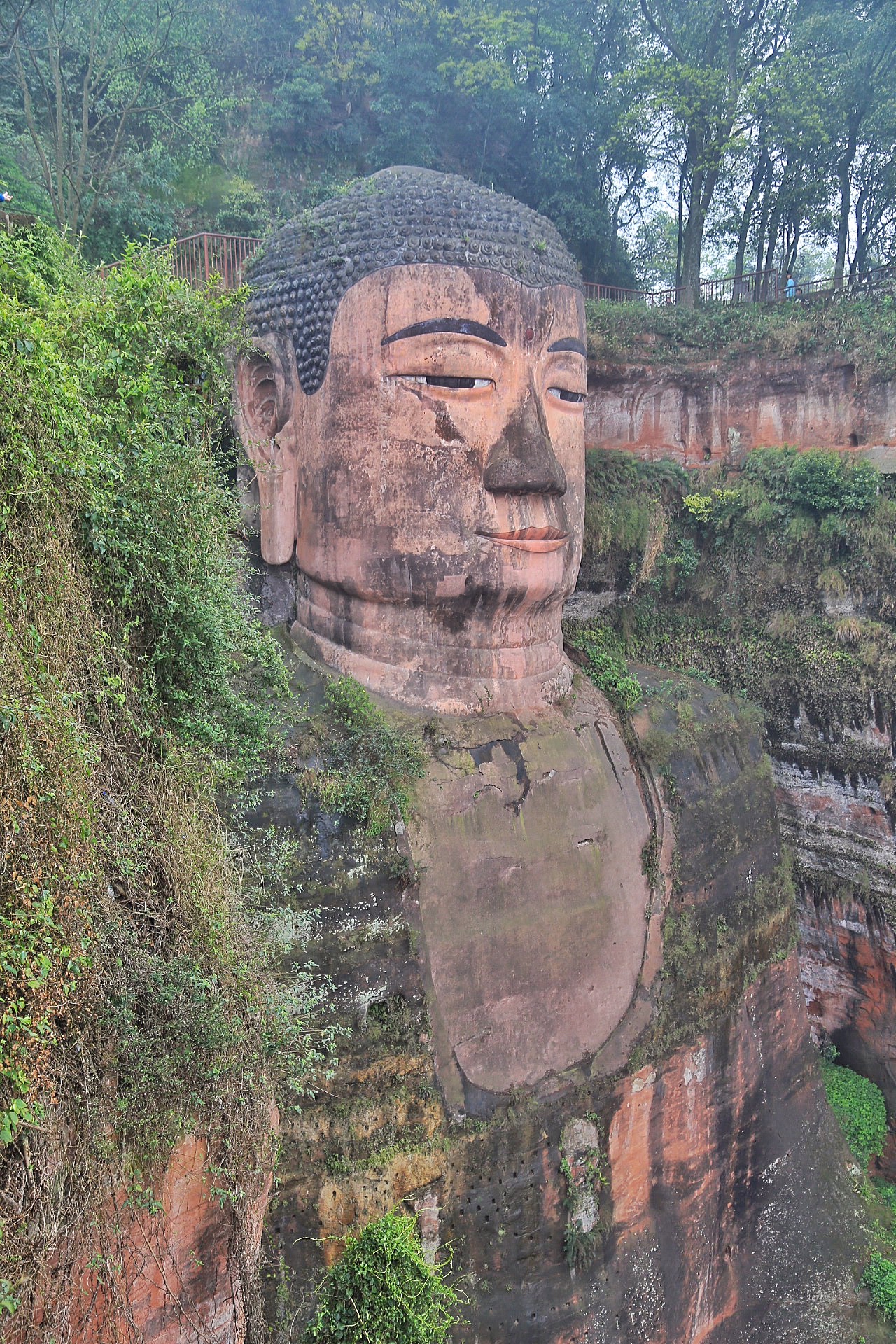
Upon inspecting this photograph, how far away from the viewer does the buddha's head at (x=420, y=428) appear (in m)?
5.24

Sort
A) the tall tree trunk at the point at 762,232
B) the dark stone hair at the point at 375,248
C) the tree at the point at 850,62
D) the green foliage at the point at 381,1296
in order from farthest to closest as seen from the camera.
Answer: the tall tree trunk at the point at 762,232, the tree at the point at 850,62, the dark stone hair at the point at 375,248, the green foliage at the point at 381,1296

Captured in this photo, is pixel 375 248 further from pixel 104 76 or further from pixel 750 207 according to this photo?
pixel 750 207

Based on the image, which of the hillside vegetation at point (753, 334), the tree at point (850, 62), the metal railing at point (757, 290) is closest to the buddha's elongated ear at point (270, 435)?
the hillside vegetation at point (753, 334)

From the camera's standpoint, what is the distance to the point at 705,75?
45.5 feet

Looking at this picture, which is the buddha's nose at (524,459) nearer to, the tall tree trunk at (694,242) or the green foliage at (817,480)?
the green foliage at (817,480)

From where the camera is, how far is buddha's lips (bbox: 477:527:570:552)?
5.38m

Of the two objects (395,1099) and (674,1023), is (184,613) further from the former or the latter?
(674,1023)

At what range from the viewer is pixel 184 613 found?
357 centimetres

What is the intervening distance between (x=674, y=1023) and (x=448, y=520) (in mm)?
3976

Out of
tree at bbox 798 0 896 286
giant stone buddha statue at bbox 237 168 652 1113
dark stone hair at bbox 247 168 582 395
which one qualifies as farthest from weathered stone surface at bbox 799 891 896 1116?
tree at bbox 798 0 896 286

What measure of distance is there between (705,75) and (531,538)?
1311 centimetres

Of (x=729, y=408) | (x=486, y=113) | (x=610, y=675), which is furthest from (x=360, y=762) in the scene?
(x=486, y=113)

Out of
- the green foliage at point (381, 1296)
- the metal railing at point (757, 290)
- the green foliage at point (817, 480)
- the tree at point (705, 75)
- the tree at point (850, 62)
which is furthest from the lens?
the tree at point (705, 75)

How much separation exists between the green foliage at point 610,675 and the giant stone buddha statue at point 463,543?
0.84m
